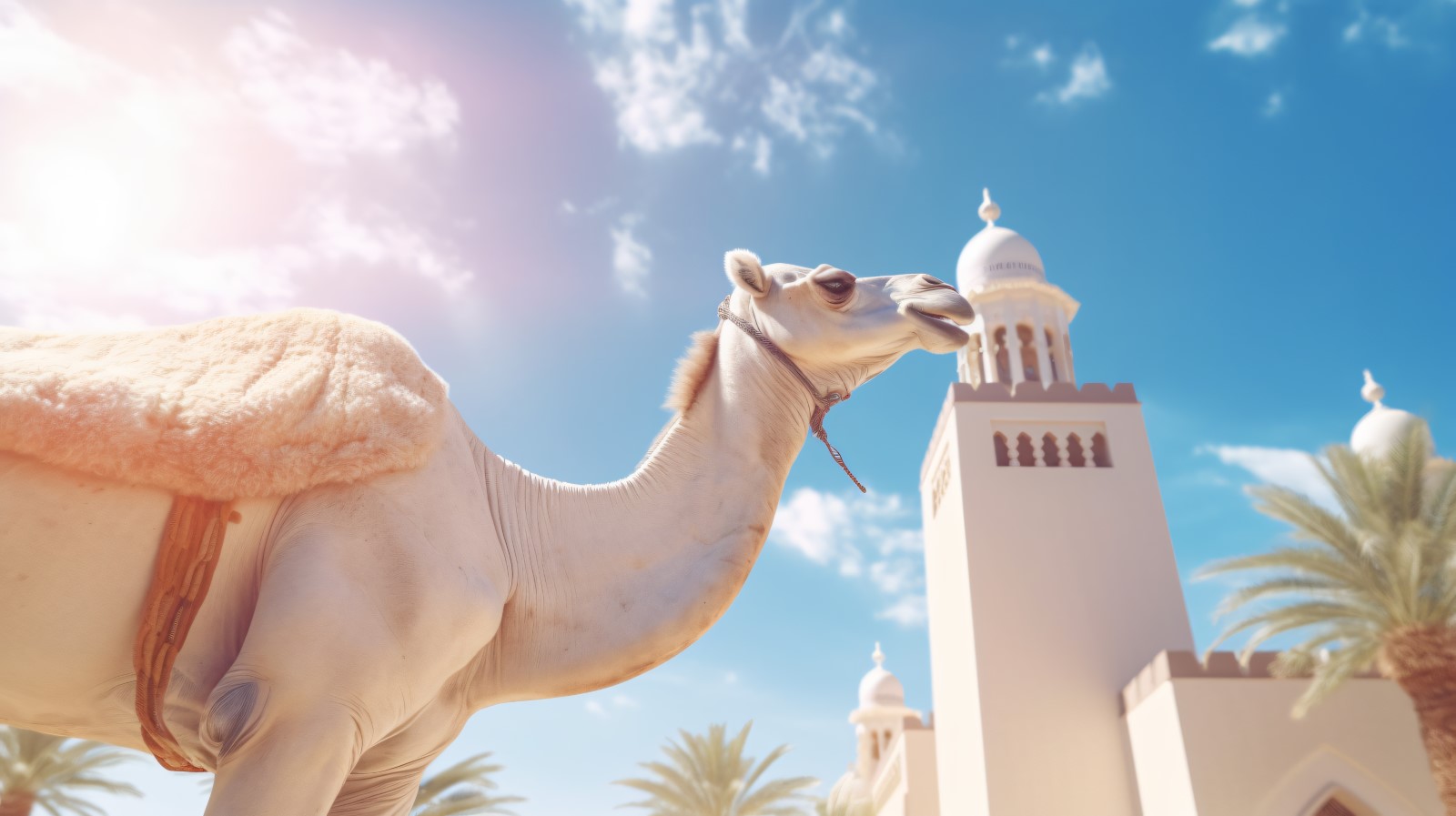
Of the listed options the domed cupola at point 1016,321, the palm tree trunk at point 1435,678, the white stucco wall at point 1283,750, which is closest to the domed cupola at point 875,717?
the domed cupola at point 1016,321

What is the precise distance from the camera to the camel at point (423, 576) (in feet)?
8.04

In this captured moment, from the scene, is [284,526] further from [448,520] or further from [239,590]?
[448,520]

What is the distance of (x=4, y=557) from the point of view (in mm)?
2436

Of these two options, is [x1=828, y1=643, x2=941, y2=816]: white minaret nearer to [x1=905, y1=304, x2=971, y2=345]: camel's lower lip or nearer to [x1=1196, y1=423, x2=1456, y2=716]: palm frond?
[x1=1196, y1=423, x2=1456, y2=716]: palm frond

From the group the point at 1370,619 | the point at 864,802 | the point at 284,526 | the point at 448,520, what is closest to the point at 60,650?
the point at 284,526

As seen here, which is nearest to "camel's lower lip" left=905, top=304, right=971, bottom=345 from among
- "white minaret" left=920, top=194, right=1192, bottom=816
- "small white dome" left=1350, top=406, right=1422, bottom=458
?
"white minaret" left=920, top=194, right=1192, bottom=816

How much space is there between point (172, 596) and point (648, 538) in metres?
1.30

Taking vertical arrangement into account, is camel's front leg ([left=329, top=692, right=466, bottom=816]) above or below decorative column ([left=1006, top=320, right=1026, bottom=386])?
below

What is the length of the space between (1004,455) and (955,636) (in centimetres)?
507

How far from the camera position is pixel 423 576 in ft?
8.70

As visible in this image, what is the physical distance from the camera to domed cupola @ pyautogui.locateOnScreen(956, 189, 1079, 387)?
99.3ft

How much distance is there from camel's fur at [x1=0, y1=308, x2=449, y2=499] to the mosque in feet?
67.3

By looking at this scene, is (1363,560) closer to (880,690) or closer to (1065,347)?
(1065,347)

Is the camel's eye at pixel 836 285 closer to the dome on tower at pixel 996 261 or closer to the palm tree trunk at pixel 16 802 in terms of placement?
the palm tree trunk at pixel 16 802
